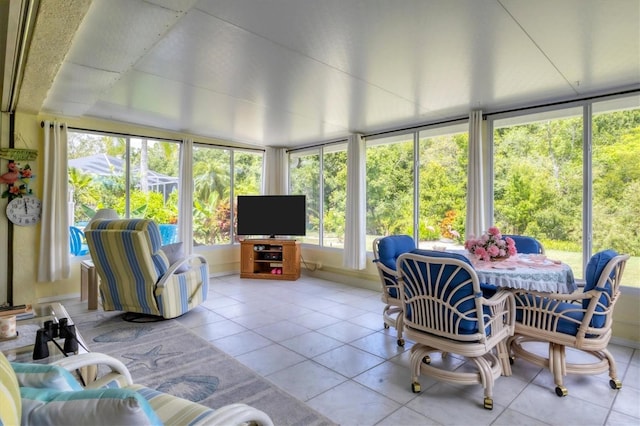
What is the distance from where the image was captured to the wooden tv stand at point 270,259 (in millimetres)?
5922

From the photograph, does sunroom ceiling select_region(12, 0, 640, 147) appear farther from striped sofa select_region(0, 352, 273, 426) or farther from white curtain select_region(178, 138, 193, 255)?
striped sofa select_region(0, 352, 273, 426)

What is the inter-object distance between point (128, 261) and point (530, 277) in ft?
11.6

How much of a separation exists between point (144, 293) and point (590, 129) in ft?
16.0

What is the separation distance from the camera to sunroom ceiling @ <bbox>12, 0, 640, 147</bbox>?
2.00 metres

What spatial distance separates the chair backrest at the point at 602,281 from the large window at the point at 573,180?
1325mm

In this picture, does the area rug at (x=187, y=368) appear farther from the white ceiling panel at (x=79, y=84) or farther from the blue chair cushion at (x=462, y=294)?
the white ceiling panel at (x=79, y=84)

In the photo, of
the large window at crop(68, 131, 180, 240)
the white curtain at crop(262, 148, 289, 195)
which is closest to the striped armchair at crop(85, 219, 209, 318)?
the large window at crop(68, 131, 180, 240)

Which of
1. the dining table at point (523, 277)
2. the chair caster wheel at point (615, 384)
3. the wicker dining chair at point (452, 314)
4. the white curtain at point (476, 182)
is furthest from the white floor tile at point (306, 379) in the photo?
the white curtain at point (476, 182)

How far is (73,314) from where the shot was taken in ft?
12.7

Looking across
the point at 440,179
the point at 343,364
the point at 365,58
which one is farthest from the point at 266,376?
the point at 440,179

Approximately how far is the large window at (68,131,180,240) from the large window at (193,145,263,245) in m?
0.46

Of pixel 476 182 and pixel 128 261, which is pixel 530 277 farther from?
pixel 128 261

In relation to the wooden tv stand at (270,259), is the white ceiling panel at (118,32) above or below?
above

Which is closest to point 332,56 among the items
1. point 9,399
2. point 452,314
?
point 452,314
